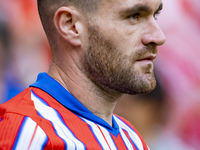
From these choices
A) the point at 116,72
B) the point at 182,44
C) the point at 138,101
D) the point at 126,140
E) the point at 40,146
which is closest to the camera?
the point at 40,146

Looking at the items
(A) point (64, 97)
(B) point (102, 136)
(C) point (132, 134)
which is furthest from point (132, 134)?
(A) point (64, 97)

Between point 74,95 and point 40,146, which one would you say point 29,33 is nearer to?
point 74,95

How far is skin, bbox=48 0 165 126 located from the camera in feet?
4.86

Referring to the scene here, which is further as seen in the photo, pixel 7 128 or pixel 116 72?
pixel 116 72

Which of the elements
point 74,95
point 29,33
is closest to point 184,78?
point 29,33

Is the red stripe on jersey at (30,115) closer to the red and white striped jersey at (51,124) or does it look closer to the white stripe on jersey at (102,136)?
the red and white striped jersey at (51,124)

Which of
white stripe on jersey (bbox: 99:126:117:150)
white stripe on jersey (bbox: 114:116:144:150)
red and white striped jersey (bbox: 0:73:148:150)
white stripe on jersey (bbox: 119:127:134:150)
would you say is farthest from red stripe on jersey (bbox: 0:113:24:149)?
white stripe on jersey (bbox: 114:116:144:150)

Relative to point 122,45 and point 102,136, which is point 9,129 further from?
point 122,45

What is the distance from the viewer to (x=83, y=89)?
1.50 m

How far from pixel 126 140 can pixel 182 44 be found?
1.81m

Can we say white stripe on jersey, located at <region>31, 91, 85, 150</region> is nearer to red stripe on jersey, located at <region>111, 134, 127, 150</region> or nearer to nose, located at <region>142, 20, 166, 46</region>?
red stripe on jersey, located at <region>111, 134, 127, 150</region>

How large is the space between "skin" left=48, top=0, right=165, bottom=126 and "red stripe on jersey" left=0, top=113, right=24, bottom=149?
313mm

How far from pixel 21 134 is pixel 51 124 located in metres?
0.11

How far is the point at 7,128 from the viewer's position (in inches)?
48.5
